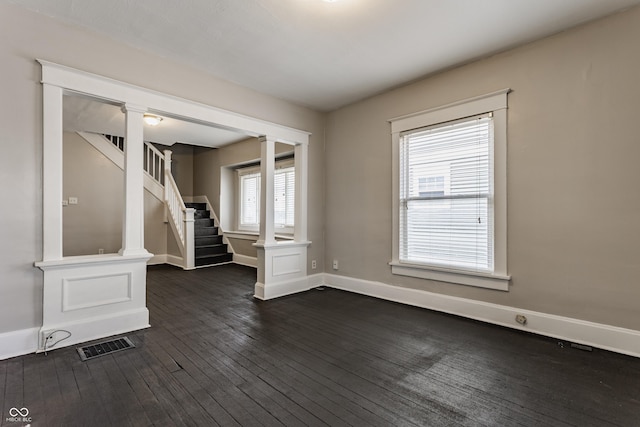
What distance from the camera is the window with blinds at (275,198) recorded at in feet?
20.9

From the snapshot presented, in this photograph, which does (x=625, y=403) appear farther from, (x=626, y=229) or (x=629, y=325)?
(x=626, y=229)

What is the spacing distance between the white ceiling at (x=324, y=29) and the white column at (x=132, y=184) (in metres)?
0.70

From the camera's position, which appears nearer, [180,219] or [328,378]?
[328,378]

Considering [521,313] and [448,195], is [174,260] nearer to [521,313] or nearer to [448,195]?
[448,195]

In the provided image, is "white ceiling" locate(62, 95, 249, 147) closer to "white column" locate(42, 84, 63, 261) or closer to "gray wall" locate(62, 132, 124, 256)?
"gray wall" locate(62, 132, 124, 256)

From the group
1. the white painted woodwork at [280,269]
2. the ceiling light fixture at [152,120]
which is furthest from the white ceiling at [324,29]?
the white painted woodwork at [280,269]

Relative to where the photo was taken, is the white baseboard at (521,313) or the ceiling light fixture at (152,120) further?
the ceiling light fixture at (152,120)

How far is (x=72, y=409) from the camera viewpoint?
174 cm

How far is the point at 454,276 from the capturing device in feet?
11.1

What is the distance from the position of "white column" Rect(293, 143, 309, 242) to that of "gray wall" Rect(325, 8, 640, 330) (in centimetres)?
197

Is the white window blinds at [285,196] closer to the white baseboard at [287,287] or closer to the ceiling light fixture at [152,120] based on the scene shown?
the white baseboard at [287,287]

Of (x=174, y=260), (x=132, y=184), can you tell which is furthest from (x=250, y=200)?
(x=132, y=184)

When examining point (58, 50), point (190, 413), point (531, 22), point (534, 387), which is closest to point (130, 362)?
point (190, 413)

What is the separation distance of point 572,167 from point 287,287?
339 cm
